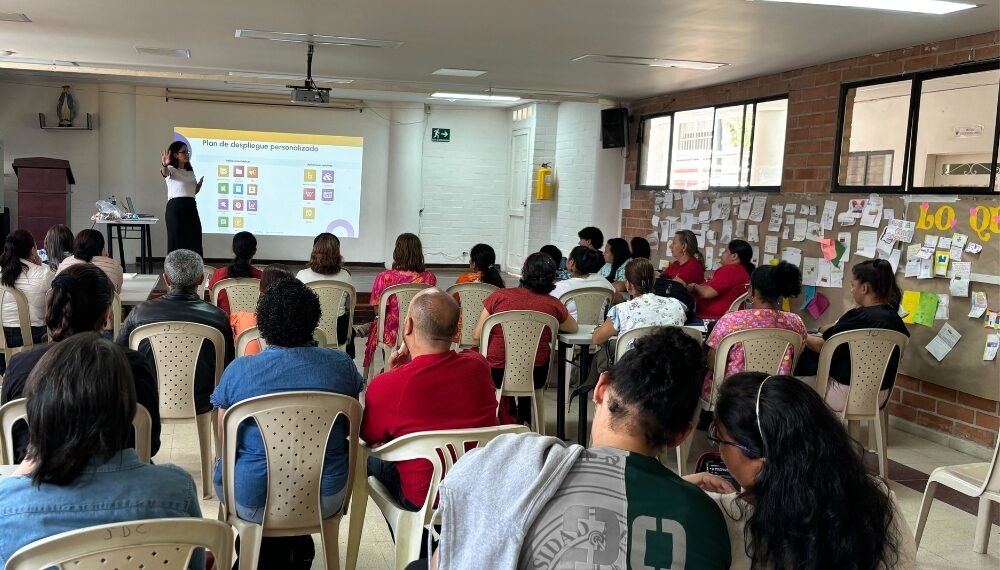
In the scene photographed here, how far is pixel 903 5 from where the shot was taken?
4.31 meters

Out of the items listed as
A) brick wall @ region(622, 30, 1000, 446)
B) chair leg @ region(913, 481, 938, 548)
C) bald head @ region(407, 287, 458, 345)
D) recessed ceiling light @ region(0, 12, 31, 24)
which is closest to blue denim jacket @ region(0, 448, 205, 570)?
bald head @ region(407, 287, 458, 345)

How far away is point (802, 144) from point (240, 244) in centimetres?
439

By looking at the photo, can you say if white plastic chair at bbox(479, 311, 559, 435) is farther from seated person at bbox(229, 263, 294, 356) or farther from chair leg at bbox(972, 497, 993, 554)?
chair leg at bbox(972, 497, 993, 554)

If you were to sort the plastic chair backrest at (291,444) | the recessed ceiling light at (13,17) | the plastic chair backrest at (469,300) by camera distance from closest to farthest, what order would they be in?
the plastic chair backrest at (291,444), the plastic chair backrest at (469,300), the recessed ceiling light at (13,17)

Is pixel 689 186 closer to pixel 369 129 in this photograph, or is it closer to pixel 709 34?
pixel 709 34

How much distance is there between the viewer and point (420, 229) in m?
12.5

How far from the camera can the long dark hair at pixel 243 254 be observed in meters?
4.95

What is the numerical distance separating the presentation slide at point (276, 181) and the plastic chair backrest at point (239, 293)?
7248 mm

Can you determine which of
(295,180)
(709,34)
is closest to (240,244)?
(709,34)

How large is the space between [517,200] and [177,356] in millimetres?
8904

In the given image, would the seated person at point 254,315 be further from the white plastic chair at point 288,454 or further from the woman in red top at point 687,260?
the woman in red top at point 687,260

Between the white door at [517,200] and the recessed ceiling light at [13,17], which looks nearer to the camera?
the recessed ceiling light at [13,17]

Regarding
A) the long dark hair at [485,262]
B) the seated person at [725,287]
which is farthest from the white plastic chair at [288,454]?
the seated person at [725,287]

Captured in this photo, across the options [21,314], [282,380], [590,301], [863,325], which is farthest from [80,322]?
[863,325]
